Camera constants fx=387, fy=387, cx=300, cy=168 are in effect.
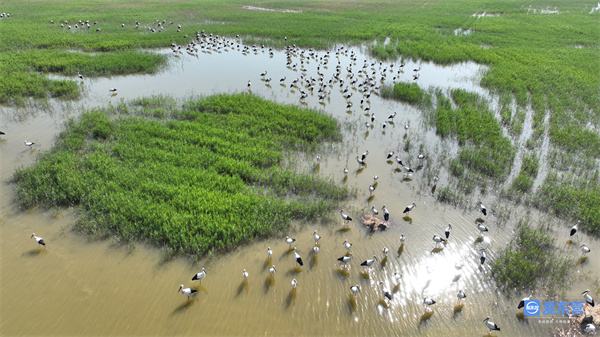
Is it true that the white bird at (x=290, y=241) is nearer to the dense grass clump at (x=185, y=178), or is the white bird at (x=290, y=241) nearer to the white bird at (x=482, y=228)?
the dense grass clump at (x=185, y=178)

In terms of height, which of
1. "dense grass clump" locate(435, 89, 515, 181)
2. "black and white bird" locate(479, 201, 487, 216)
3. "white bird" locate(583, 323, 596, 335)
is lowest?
"white bird" locate(583, 323, 596, 335)

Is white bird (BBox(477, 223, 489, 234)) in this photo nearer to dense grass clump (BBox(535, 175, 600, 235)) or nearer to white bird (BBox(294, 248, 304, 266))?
dense grass clump (BBox(535, 175, 600, 235))

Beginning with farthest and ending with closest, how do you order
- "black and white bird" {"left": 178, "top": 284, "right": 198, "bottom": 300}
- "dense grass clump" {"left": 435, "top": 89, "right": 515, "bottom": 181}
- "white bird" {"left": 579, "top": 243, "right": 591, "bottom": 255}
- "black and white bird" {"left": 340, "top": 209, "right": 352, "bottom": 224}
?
1. "dense grass clump" {"left": 435, "top": 89, "right": 515, "bottom": 181}
2. "black and white bird" {"left": 340, "top": 209, "right": 352, "bottom": 224}
3. "white bird" {"left": 579, "top": 243, "right": 591, "bottom": 255}
4. "black and white bird" {"left": 178, "top": 284, "right": 198, "bottom": 300}

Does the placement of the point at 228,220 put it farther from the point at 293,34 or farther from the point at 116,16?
the point at 116,16

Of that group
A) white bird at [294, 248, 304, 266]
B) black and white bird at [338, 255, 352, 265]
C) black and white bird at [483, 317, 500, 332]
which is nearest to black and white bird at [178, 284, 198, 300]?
white bird at [294, 248, 304, 266]

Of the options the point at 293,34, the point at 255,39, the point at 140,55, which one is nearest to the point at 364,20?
the point at 293,34

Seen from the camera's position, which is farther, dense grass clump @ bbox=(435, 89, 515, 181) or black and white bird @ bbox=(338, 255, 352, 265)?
dense grass clump @ bbox=(435, 89, 515, 181)

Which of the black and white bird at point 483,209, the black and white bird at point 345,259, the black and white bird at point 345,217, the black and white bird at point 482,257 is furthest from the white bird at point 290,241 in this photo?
the black and white bird at point 483,209

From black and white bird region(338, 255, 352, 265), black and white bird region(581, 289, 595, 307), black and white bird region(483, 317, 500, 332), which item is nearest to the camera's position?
black and white bird region(483, 317, 500, 332)
